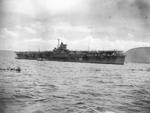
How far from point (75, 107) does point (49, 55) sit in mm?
85760

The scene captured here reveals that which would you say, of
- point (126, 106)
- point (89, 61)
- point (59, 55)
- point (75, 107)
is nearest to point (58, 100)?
point (75, 107)

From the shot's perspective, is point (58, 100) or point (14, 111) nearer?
point (14, 111)

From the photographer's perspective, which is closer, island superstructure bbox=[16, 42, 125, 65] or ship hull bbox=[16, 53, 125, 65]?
island superstructure bbox=[16, 42, 125, 65]

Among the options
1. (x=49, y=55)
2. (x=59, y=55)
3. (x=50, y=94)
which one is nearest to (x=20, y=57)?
(x=49, y=55)

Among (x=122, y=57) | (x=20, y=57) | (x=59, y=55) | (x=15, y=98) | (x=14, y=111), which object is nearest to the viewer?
(x=14, y=111)

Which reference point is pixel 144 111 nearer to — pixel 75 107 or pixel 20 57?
pixel 75 107

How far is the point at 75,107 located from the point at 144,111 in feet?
12.2

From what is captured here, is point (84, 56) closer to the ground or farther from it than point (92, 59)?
farther from it

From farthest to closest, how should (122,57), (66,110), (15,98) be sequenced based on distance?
(122,57) → (15,98) → (66,110)

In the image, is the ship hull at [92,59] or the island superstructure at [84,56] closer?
the island superstructure at [84,56]

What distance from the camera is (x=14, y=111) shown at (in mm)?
8477

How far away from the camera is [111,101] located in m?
11.1

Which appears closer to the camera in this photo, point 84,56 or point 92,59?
point 92,59

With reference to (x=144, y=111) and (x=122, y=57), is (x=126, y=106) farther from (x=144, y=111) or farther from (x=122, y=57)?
(x=122, y=57)
